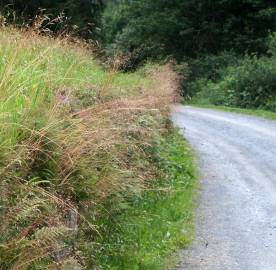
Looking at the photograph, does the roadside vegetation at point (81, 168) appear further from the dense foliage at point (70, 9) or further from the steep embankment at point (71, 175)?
the dense foliage at point (70, 9)

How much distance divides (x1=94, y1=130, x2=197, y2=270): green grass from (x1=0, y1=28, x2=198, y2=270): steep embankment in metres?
0.02

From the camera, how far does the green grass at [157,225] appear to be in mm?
6246

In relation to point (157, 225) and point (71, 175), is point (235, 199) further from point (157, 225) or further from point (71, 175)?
point (71, 175)

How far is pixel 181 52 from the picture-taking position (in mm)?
38312

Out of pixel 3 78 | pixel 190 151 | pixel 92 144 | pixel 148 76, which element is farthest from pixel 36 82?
pixel 190 151

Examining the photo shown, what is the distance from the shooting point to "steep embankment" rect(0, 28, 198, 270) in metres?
4.29

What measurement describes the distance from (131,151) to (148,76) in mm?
5625

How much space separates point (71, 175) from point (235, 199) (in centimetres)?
494

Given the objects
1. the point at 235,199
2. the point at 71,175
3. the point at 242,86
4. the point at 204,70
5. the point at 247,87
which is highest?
→ the point at 71,175

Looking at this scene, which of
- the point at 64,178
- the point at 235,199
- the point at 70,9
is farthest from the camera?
the point at 70,9

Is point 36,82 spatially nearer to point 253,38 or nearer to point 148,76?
point 148,76

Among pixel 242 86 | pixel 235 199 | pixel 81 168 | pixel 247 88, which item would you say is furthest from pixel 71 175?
pixel 242 86

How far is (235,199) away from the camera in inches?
379

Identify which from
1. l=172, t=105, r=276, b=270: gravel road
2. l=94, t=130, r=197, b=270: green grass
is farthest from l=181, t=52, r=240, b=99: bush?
l=94, t=130, r=197, b=270: green grass
